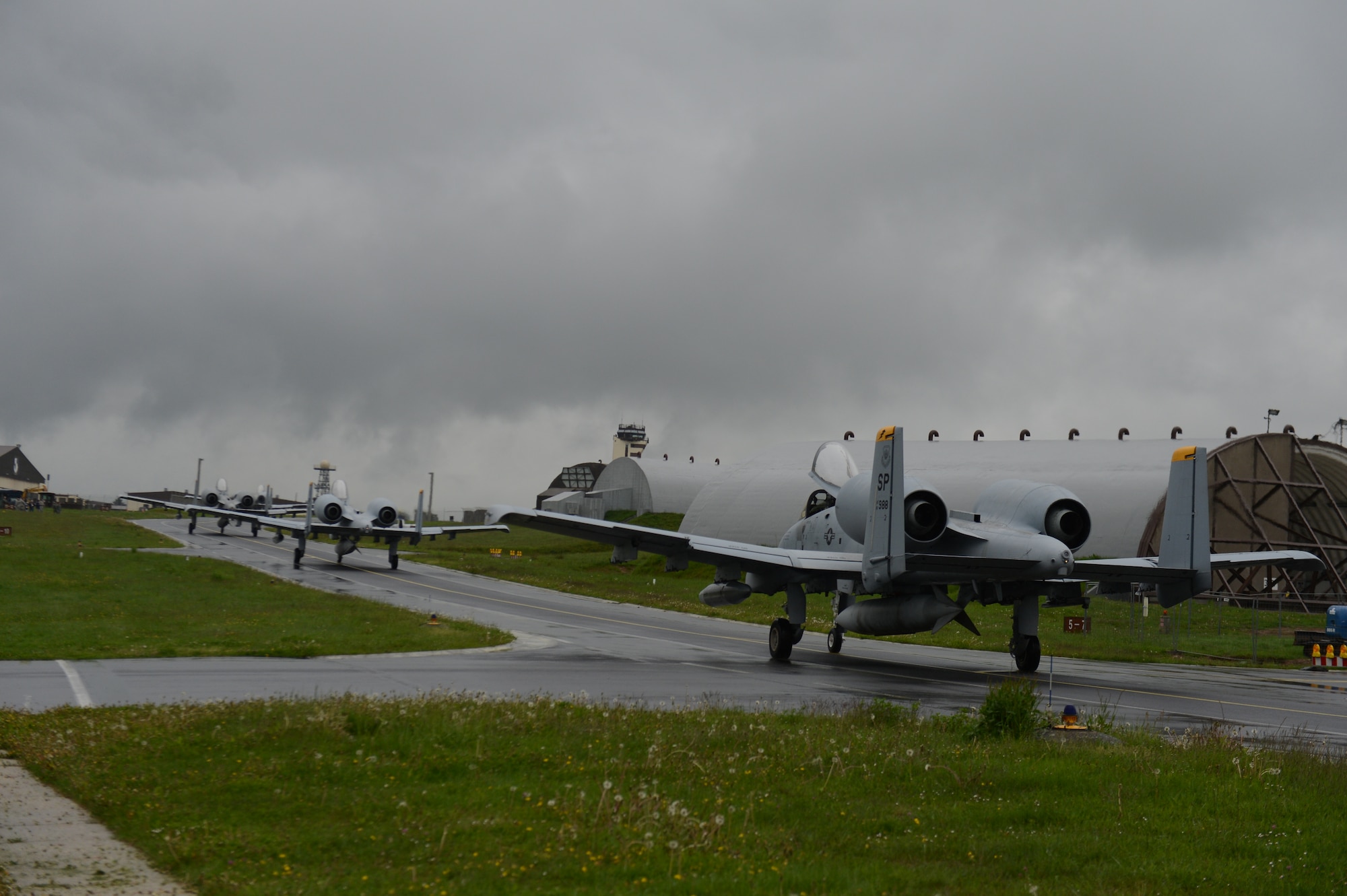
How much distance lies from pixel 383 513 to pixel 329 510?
529cm

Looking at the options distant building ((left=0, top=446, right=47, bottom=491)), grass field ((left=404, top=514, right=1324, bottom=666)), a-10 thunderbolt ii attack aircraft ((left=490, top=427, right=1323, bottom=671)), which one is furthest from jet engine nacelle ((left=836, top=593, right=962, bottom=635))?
distant building ((left=0, top=446, right=47, bottom=491))

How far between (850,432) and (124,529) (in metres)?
59.2

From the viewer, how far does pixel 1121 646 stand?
30.9 metres

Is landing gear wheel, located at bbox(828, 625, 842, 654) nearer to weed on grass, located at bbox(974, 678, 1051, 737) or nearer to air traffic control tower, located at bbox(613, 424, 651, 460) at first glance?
weed on grass, located at bbox(974, 678, 1051, 737)

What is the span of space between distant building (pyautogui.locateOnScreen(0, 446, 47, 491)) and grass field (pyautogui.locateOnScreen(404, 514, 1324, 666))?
5658 inches

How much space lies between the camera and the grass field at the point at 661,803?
671cm

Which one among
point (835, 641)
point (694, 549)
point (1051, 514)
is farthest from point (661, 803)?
point (835, 641)

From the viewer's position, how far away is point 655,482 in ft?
314

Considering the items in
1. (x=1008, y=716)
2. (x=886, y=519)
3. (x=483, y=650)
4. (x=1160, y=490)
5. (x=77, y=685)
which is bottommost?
(x=483, y=650)

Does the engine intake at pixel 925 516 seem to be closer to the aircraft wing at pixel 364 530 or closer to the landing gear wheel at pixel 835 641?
the landing gear wheel at pixel 835 641

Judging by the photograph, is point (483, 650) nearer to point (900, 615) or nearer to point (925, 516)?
point (900, 615)

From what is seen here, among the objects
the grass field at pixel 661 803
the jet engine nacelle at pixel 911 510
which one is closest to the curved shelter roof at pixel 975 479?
the jet engine nacelle at pixel 911 510

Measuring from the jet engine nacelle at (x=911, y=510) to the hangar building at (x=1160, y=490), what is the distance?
94.2 feet

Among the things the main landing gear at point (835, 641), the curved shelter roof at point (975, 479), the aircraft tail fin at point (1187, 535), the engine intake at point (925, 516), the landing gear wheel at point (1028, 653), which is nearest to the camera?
the aircraft tail fin at point (1187, 535)
